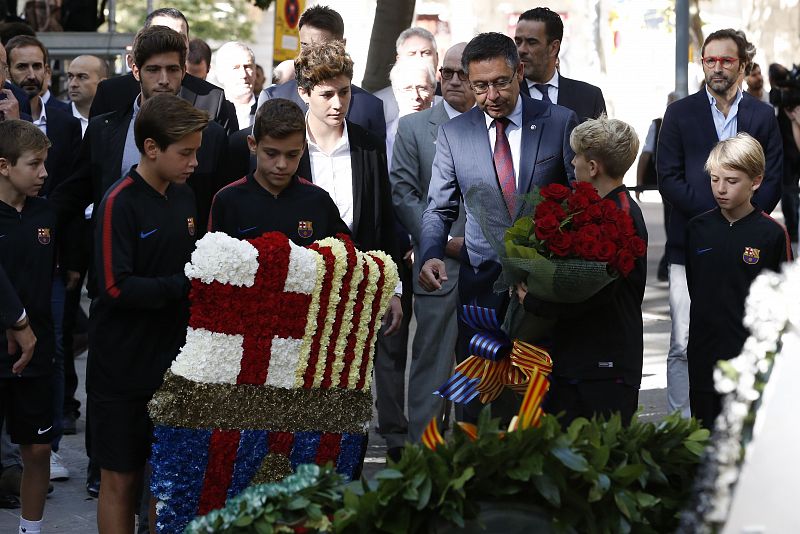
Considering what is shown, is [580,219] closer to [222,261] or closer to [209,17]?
[222,261]

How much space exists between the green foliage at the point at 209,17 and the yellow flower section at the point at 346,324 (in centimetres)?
3836

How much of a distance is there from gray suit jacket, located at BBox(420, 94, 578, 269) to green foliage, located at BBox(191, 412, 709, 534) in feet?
7.00

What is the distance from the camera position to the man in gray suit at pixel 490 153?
6.02 metres

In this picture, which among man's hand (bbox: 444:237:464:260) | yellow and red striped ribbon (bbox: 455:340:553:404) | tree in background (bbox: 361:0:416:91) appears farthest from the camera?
tree in background (bbox: 361:0:416:91)

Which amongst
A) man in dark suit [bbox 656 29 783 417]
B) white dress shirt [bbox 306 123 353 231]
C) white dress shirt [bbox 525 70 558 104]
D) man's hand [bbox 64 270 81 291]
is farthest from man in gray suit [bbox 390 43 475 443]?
man's hand [bbox 64 270 81 291]

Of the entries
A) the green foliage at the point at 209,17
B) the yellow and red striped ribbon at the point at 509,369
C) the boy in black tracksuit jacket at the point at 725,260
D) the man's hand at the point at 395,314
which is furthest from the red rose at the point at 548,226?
the green foliage at the point at 209,17

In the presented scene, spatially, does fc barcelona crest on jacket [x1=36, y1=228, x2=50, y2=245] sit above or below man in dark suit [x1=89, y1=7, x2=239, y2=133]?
below

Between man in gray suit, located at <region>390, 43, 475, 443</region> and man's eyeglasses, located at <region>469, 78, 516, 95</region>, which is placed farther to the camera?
man in gray suit, located at <region>390, 43, 475, 443</region>

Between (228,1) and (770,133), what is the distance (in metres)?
36.8

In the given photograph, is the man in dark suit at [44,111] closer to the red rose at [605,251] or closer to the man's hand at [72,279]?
the man's hand at [72,279]

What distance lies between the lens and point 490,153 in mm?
6113

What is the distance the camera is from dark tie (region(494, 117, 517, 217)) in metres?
6.08

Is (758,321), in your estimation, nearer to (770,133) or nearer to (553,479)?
(553,479)

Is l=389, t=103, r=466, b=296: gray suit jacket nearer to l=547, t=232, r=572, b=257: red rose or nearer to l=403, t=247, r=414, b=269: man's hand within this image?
l=403, t=247, r=414, b=269: man's hand
